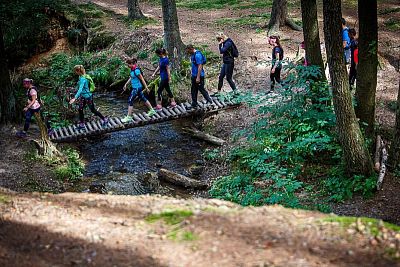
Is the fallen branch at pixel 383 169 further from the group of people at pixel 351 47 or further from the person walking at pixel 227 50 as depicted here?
the person walking at pixel 227 50

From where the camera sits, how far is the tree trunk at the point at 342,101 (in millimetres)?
8641

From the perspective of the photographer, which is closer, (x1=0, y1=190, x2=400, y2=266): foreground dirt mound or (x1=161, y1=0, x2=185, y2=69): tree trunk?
(x1=0, y1=190, x2=400, y2=266): foreground dirt mound

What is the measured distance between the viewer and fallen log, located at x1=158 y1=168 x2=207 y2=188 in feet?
37.8

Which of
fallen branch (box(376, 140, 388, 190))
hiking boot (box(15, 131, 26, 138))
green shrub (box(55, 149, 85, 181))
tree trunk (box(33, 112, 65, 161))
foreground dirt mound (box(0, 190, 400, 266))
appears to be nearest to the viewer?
foreground dirt mound (box(0, 190, 400, 266))

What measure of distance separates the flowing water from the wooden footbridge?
57cm

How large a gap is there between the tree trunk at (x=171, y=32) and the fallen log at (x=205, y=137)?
3471 millimetres

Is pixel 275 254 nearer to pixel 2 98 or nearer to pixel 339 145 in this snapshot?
pixel 339 145

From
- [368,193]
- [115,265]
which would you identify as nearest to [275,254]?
[115,265]

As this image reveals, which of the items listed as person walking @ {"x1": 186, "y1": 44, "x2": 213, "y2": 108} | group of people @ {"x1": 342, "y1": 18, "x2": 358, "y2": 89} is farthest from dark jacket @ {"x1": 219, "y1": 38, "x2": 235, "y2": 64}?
group of people @ {"x1": 342, "y1": 18, "x2": 358, "y2": 89}

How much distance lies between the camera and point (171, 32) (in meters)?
17.5

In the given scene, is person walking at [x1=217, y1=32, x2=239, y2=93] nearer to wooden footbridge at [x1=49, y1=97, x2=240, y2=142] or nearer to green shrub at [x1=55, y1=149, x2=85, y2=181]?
wooden footbridge at [x1=49, y1=97, x2=240, y2=142]

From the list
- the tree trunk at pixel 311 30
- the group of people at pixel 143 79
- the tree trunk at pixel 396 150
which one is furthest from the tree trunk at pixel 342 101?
the group of people at pixel 143 79

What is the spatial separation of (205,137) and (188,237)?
9.04 m

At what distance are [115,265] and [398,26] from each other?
58.7 feet
